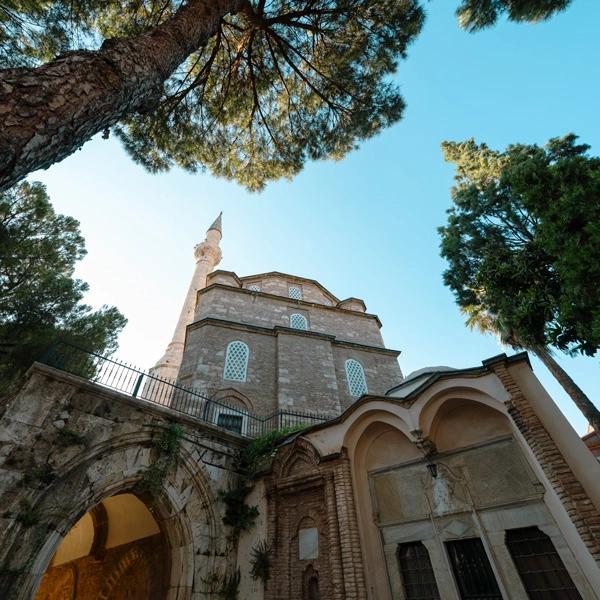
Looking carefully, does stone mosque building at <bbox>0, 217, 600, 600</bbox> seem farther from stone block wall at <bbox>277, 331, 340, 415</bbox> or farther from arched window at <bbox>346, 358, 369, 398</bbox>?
arched window at <bbox>346, 358, 369, 398</bbox>

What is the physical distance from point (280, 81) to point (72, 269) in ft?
31.0

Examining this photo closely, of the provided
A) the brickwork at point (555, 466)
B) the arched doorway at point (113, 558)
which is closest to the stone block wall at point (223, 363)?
the arched doorway at point (113, 558)

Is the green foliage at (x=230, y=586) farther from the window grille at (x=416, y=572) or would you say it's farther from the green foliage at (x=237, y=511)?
the window grille at (x=416, y=572)

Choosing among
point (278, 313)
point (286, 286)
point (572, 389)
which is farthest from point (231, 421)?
point (572, 389)

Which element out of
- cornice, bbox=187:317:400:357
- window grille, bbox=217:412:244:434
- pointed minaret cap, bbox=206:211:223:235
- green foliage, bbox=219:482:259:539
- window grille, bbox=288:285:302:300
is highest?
pointed minaret cap, bbox=206:211:223:235

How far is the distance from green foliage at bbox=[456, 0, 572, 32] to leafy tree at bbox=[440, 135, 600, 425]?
3197 mm

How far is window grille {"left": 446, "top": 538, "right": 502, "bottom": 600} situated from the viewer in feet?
18.2

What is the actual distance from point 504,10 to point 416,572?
12.5 meters

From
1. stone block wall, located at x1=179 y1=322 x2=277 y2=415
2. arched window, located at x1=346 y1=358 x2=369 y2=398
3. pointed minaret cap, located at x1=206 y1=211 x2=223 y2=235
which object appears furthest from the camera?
pointed minaret cap, located at x1=206 y1=211 x2=223 y2=235

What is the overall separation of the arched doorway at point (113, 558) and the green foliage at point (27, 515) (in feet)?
9.35

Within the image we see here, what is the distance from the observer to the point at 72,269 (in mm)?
11547

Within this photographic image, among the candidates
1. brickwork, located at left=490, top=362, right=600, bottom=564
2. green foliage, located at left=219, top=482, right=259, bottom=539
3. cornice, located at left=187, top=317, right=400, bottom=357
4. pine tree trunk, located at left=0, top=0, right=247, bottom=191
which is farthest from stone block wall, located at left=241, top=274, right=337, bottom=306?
pine tree trunk, located at left=0, top=0, right=247, bottom=191

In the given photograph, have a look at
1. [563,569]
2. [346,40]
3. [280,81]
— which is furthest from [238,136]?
[563,569]

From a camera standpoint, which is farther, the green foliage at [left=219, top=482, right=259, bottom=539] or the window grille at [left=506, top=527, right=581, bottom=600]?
the green foliage at [left=219, top=482, right=259, bottom=539]
